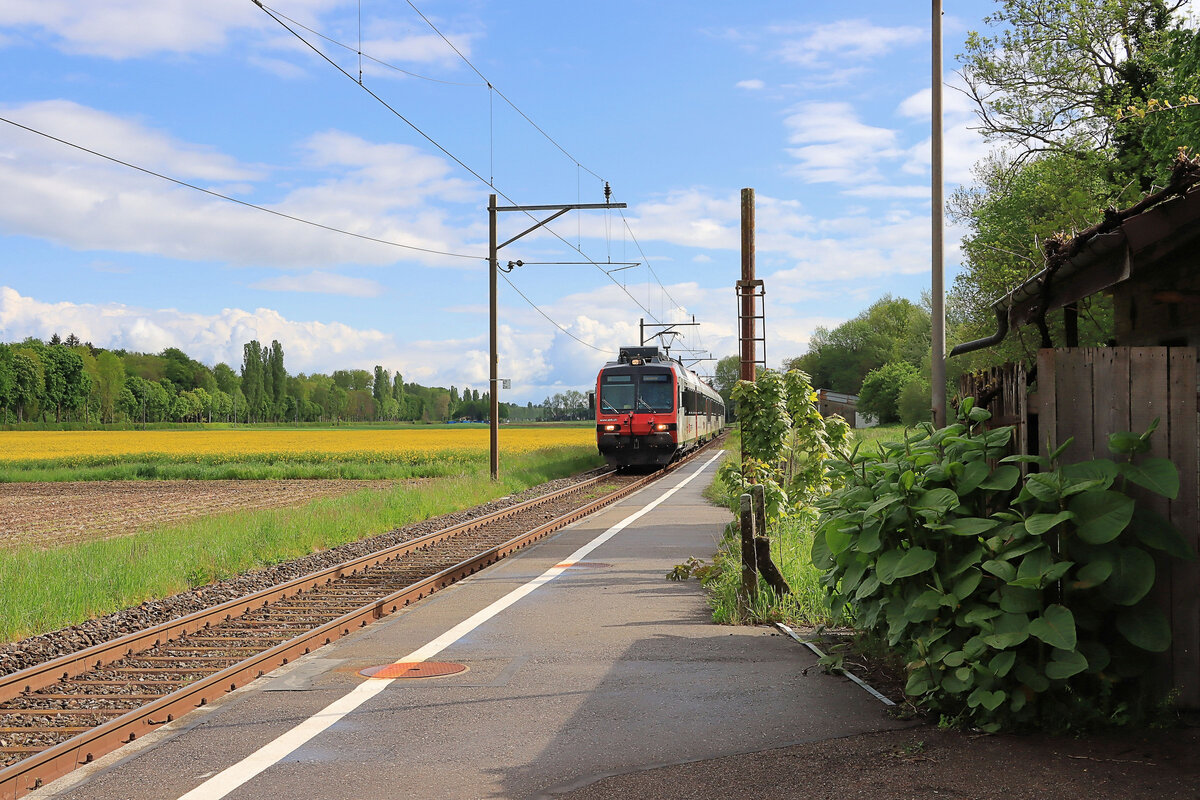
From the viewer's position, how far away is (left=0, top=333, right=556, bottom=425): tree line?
115625 mm

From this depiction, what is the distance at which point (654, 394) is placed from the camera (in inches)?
1344

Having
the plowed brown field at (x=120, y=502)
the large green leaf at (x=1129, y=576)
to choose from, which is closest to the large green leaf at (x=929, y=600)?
the large green leaf at (x=1129, y=576)

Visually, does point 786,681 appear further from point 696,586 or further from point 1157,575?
point 696,586

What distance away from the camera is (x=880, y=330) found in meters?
141

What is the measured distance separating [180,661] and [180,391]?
153 metres

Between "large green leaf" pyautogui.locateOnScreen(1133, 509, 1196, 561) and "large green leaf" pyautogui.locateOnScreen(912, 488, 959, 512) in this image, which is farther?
"large green leaf" pyautogui.locateOnScreen(912, 488, 959, 512)

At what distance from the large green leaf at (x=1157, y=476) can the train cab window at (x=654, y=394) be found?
94.8 ft

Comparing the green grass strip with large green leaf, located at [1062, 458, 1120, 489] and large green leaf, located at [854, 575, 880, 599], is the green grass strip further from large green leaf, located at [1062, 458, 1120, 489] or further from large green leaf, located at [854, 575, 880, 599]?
large green leaf, located at [1062, 458, 1120, 489]

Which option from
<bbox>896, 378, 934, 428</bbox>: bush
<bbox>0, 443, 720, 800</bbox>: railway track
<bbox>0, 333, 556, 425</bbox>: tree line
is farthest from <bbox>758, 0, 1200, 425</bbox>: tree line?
<bbox>0, 333, 556, 425</bbox>: tree line

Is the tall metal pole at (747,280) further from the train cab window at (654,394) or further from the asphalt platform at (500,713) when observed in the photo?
the train cab window at (654,394)

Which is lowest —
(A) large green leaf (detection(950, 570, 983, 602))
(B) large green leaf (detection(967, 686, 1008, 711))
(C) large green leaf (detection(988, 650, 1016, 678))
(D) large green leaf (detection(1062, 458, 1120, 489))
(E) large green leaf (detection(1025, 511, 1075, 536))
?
(B) large green leaf (detection(967, 686, 1008, 711))

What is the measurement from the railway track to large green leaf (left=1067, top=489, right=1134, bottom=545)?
5207 millimetres

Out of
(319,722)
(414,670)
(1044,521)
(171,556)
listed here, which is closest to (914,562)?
(1044,521)

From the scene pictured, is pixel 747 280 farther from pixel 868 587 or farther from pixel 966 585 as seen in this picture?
pixel 966 585
